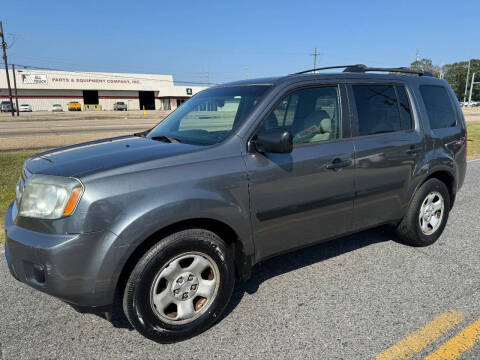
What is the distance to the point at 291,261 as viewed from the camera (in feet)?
12.5

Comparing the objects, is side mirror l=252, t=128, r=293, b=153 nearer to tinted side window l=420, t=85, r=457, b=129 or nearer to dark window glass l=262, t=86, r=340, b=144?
dark window glass l=262, t=86, r=340, b=144

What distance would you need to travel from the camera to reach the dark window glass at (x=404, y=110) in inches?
148

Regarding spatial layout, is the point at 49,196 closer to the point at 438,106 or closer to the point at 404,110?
the point at 404,110

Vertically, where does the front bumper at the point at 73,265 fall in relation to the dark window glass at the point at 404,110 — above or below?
below

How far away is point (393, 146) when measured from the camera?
11.6 ft

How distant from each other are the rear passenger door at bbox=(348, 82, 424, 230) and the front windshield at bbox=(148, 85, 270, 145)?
39.9 inches

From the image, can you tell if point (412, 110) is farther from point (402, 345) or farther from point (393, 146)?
point (402, 345)

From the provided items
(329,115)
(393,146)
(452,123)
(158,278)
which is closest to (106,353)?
(158,278)

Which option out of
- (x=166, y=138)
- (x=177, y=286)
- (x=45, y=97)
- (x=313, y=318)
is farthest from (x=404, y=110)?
(x=45, y=97)

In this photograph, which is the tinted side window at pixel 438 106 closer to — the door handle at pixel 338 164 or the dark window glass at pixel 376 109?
the dark window glass at pixel 376 109

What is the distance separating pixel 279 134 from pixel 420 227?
2.40 metres

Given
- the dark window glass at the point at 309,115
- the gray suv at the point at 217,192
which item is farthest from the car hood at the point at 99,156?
the dark window glass at the point at 309,115

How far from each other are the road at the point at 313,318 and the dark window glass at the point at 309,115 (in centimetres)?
134

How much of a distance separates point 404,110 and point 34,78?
2857 inches
